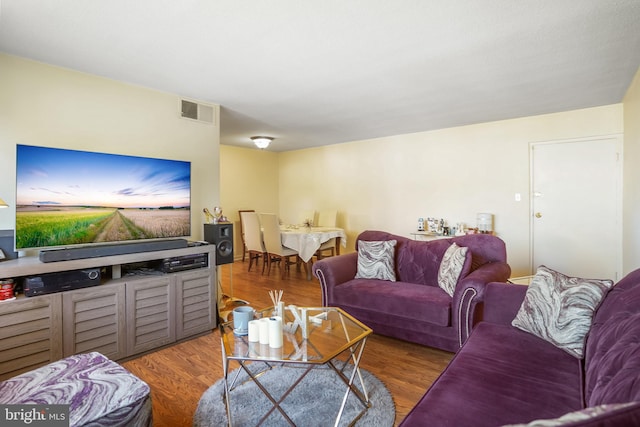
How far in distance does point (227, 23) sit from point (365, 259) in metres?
2.38

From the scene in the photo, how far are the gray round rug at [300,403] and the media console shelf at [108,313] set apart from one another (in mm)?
895

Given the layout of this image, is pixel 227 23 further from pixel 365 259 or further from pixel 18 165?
pixel 365 259

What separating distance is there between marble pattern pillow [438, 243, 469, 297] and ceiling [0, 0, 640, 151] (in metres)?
1.58

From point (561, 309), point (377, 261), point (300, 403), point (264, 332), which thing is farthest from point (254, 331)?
point (377, 261)

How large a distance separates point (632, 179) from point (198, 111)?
4568 mm

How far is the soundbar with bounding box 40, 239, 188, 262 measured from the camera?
2346mm

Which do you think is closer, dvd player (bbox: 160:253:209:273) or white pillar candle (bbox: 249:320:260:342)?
white pillar candle (bbox: 249:320:260:342)

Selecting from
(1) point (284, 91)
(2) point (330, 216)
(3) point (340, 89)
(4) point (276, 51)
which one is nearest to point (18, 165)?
(4) point (276, 51)

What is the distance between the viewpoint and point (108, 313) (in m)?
2.52

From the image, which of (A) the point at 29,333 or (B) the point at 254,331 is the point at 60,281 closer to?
(A) the point at 29,333

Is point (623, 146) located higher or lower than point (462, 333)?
higher

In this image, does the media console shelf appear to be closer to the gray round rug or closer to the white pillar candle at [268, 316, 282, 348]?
the gray round rug

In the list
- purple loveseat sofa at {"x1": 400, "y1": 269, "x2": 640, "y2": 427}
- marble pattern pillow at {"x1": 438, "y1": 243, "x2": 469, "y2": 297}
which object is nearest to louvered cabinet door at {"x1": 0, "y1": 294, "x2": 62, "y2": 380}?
purple loveseat sofa at {"x1": 400, "y1": 269, "x2": 640, "y2": 427}

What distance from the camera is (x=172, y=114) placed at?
3395 mm
